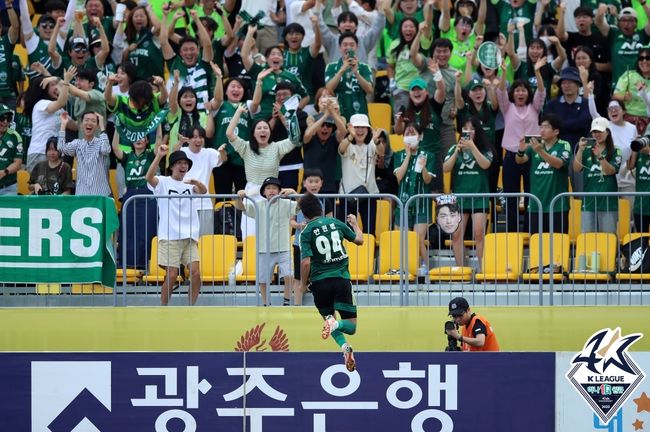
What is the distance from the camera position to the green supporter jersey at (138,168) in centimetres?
1794

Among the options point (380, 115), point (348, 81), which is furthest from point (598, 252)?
point (380, 115)

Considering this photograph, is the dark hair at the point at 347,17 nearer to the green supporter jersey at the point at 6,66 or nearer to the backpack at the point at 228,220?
the backpack at the point at 228,220

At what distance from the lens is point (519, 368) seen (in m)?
→ 15.2

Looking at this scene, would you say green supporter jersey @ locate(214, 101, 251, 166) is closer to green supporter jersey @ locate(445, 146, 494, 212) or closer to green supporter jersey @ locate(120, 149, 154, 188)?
green supporter jersey @ locate(120, 149, 154, 188)

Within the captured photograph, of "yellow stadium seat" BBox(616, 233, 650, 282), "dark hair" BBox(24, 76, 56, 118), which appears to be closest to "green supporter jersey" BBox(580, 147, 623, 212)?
"yellow stadium seat" BBox(616, 233, 650, 282)

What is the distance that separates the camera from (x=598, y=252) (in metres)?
16.2

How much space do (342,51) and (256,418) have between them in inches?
225

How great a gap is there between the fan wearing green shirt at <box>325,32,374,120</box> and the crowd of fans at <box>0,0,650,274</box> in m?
0.02

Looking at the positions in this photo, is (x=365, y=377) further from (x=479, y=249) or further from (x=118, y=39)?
(x=118, y=39)

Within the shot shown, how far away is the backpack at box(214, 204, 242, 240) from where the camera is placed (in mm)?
16750

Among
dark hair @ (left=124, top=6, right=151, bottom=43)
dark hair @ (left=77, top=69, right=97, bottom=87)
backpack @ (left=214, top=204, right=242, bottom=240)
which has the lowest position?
backpack @ (left=214, top=204, right=242, bottom=240)

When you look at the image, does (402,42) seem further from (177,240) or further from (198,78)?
(177,240)

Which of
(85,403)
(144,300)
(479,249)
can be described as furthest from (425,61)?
(85,403)

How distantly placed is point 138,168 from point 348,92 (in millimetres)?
2956
